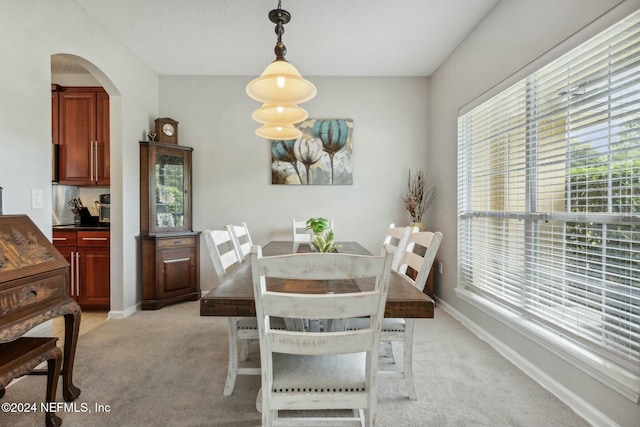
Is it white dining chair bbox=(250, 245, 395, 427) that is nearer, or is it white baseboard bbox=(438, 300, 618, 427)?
white dining chair bbox=(250, 245, 395, 427)

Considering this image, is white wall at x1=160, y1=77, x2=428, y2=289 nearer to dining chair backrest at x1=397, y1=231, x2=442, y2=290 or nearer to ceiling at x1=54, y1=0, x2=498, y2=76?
ceiling at x1=54, y1=0, x2=498, y2=76

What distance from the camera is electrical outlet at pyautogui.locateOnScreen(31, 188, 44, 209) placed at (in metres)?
2.09

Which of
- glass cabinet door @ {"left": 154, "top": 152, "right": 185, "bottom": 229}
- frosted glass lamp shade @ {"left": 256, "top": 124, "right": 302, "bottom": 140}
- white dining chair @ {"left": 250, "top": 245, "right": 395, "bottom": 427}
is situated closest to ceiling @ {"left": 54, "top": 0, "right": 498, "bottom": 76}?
frosted glass lamp shade @ {"left": 256, "top": 124, "right": 302, "bottom": 140}

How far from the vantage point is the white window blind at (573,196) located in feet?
4.82

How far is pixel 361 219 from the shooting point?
3932mm

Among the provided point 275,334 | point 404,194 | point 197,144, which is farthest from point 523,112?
point 197,144

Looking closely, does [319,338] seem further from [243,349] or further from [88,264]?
[88,264]

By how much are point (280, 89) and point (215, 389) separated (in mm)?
1889

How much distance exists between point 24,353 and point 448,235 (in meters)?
3.44

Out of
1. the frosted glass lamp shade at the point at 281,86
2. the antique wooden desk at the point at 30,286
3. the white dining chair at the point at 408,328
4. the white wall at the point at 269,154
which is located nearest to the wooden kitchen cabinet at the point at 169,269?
the white wall at the point at 269,154

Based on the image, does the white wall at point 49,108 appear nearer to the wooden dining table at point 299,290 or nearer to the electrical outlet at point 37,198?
the electrical outlet at point 37,198

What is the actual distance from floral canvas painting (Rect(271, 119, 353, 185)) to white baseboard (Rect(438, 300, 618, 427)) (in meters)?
2.21

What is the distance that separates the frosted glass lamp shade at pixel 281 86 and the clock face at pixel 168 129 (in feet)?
6.89

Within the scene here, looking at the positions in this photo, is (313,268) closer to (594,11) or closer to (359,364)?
(359,364)
